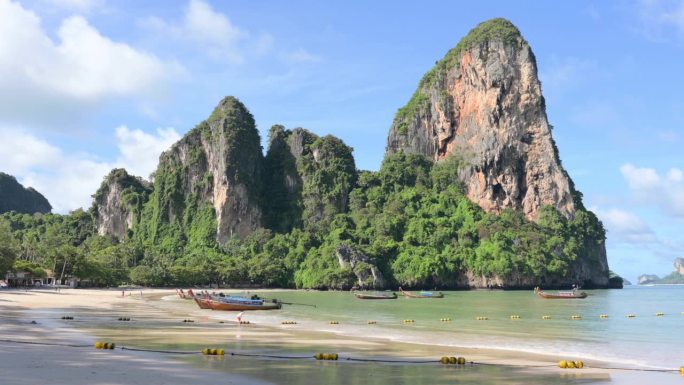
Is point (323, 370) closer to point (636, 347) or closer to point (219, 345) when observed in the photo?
point (219, 345)

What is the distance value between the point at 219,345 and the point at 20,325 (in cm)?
948

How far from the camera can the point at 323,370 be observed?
14617 millimetres

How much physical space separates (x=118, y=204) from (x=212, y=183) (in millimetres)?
22642

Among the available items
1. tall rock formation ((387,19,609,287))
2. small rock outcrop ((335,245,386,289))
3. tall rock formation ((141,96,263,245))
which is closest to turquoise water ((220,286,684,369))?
small rock outcrop ((335,245,386,289))

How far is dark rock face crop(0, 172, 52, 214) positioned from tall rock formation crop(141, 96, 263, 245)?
60.0m

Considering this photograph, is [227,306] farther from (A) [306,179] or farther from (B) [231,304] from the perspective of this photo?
(A) [306,179]

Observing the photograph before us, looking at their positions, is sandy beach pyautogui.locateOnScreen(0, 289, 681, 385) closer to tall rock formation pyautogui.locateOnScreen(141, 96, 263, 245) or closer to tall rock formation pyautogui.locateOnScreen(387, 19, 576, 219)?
tall rock formation pyautogui.locateOnScreen(141, 96, 263, 245)

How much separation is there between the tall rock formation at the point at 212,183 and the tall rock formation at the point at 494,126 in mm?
32302

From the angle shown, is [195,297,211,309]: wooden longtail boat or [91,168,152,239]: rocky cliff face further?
[91,168,152,239]: rocky cliff face

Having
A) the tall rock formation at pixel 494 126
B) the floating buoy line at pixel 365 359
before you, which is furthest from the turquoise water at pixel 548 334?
the tall rock formation at pixel 494 126

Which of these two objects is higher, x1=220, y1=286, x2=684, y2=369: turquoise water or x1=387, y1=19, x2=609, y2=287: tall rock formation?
x1=387, y1=19, x2=609, y2=287: tall rock formation

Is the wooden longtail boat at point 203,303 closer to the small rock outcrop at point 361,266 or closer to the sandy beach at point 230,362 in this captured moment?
the sandy beach at point 230,362

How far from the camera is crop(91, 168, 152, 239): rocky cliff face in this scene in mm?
125625

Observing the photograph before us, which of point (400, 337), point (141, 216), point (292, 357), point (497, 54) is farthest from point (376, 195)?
point (292, 357)
